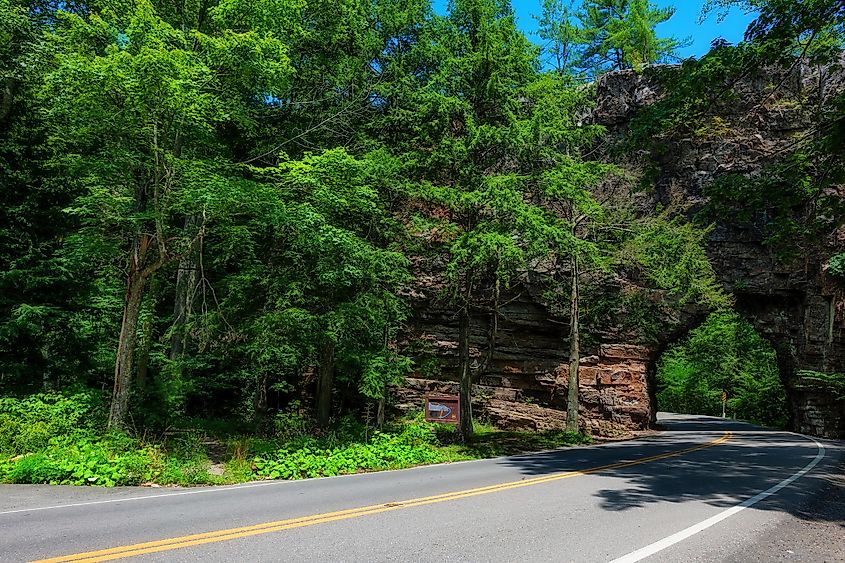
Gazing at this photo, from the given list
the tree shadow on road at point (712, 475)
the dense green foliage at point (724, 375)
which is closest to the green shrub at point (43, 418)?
the tree shadow on road at point (712, 475)

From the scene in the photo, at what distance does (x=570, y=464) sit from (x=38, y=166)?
51.3 ft

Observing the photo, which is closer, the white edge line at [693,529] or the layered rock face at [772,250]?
the white edge line at [693,529]

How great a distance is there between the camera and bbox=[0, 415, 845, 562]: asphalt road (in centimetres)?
458

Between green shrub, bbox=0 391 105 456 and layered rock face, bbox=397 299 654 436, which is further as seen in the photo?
layered rock face, bbox=397 299 654 436

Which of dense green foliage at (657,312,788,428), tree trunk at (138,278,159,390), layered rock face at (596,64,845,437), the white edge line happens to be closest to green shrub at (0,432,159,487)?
tree trunk at (138,278,159,390)

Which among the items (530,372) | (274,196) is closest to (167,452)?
(274,196)

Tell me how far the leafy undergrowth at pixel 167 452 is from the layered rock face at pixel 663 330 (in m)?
8.91

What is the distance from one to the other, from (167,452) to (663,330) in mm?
21014

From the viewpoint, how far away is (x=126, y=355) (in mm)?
11125

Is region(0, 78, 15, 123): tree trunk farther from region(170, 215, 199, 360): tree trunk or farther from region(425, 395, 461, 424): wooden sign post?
region(425, 395, 461, 424): wooden sign post

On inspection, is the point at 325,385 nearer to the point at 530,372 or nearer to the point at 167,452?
the point at 167,452

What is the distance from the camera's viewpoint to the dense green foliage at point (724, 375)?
36.1 meters

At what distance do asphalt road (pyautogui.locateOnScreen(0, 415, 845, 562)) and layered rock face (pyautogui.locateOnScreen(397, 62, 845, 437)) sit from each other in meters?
12.7

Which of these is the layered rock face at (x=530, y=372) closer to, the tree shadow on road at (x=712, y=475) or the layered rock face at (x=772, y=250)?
the tree shadow on road at (x=712, y=475)
